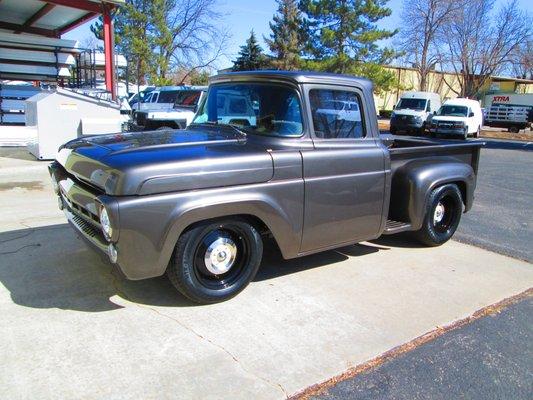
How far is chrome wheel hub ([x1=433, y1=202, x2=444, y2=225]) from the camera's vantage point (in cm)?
562

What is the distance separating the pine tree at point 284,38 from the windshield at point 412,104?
44.6ft

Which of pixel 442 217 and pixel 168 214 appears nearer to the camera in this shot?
pixel 168 214

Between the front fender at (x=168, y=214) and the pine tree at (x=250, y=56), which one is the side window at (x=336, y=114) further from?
the pine tree at (x=250, y=56)

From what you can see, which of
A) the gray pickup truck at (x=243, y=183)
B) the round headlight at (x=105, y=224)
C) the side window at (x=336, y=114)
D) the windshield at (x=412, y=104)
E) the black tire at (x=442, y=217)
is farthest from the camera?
the windshield at (x=412, y=104)

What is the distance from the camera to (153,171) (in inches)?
130

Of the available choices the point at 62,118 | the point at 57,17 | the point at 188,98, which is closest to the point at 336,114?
the point at 62,118

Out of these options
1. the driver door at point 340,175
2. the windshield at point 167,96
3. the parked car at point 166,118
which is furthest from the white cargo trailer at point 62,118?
the driver door at point 340,175

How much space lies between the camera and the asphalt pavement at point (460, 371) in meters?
2.87

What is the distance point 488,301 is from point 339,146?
1854 millimetres

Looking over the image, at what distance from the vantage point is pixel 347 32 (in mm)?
34750

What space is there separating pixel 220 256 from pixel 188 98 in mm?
12466

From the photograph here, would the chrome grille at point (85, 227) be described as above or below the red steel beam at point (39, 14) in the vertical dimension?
below

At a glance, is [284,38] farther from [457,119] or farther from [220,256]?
[220,256]

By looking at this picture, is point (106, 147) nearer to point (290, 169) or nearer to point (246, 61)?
point (290, 169)
